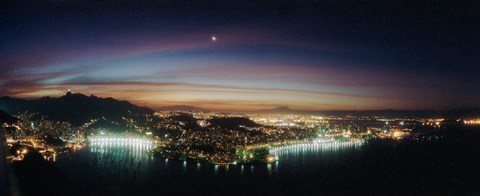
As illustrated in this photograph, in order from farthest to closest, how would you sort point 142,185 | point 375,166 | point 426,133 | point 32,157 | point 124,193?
point 426,133, point 375,166, point 142,185, point 124,193, point 32,157

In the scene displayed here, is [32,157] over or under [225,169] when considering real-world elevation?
over

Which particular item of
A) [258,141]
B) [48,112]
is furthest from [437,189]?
[48,112]

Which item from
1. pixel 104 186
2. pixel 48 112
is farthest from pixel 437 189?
pixel 48 112

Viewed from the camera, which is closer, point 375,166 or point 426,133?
point 375,166

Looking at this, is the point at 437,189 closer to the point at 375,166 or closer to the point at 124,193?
the point at 375,166

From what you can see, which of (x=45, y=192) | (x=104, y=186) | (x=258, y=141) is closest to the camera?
(x=45, y=192)

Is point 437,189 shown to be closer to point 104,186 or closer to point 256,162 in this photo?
point 256,162
